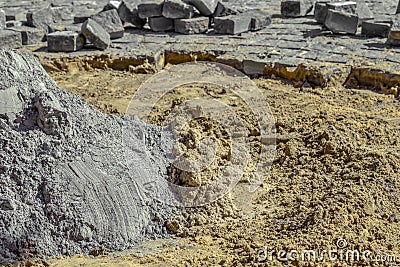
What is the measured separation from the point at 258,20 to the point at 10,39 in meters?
3.75

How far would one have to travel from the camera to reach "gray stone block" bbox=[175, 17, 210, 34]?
9031 mm

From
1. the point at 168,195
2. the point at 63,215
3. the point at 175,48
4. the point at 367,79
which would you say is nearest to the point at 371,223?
the point at 168,195

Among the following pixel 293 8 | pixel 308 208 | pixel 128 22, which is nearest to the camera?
pixel 308 208

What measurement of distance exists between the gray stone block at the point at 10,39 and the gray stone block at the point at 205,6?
2585 millimetres

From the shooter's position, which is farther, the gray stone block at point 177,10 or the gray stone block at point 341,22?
the gray stone block at point 177,10

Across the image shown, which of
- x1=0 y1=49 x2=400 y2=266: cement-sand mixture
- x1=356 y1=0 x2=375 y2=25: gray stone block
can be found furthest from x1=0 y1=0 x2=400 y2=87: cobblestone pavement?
x1=0 y1=49 x2=400 y2=266: cement-sand mixture

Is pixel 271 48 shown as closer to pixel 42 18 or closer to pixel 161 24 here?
pixel 161 24

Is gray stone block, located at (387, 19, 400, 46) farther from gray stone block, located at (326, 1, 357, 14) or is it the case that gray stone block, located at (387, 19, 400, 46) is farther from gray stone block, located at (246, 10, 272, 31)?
gray stone block, located at (246, 10, 272, 31)

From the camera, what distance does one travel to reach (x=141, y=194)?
450 cm

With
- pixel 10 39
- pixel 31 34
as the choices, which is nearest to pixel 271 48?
pixel 31 34

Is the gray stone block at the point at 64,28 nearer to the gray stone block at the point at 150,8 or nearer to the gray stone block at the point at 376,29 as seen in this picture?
the gray stone block at the point at 150,8

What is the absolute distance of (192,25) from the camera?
9.05m

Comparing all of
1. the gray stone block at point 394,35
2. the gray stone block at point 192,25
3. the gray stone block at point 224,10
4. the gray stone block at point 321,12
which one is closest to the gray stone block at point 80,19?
the gray stone block at point 192,25

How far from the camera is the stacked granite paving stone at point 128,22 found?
845 centimetres
